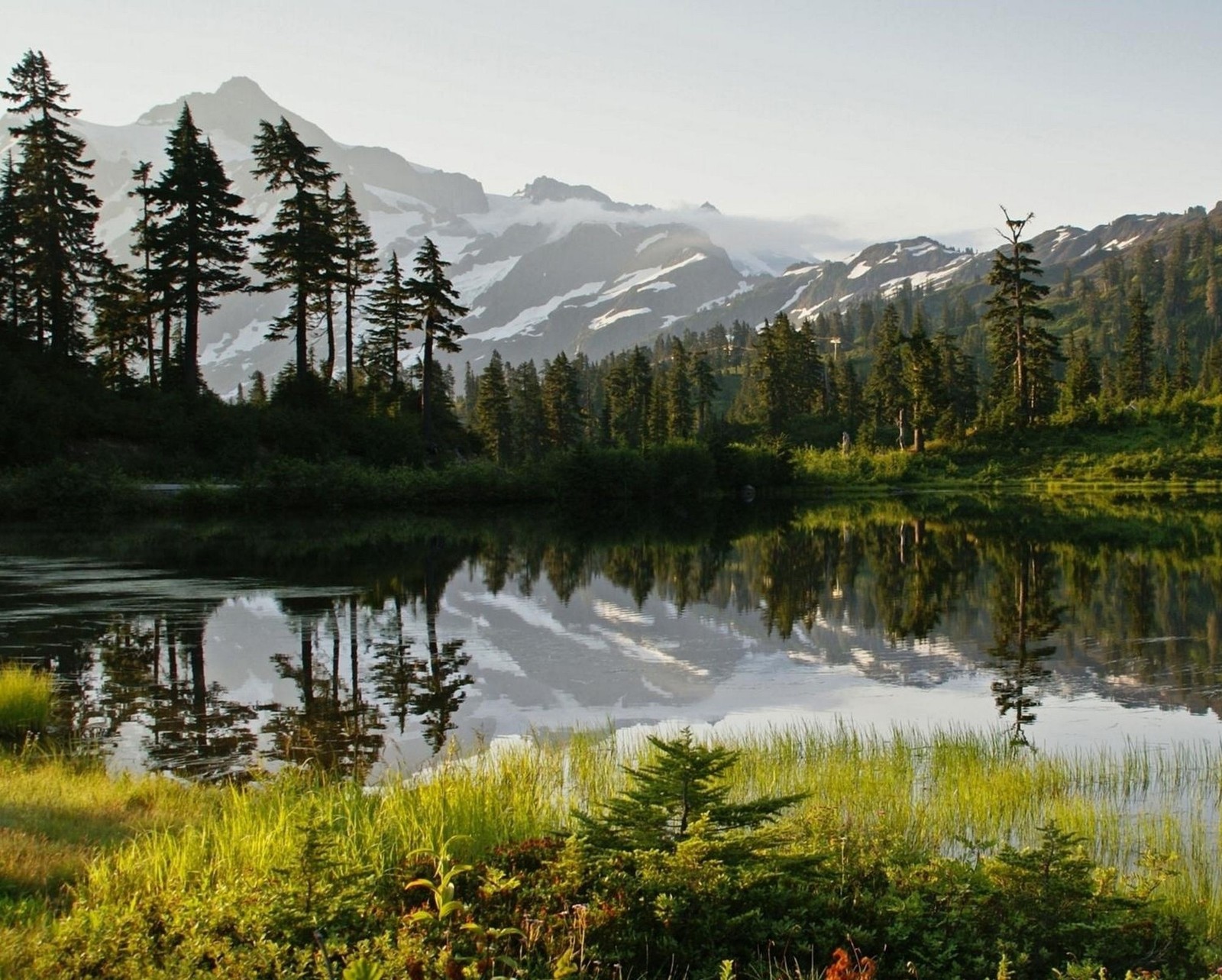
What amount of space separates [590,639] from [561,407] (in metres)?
86.3

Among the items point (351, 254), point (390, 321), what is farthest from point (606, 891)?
point (390, 321)

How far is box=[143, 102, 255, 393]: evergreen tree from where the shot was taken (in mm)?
52875

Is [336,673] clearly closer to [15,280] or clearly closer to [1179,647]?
[1179,647]

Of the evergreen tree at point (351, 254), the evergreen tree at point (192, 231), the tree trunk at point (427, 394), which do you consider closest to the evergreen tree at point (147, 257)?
the evergreen tree at point (192, 231)

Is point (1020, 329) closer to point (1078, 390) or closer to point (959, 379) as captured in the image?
point (1078, 390)

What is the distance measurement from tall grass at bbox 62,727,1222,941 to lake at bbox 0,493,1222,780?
134cm

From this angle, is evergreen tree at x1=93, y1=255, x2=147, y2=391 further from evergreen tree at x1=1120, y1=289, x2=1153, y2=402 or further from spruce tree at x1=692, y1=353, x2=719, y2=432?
evergreen tree at x1=1120, y1=289, x2=1153, y2=402

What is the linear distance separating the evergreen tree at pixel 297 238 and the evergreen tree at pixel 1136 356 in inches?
3324

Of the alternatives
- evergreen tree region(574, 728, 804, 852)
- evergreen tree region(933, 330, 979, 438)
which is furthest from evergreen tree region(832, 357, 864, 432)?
evergreen tree region(574, 728, 804, 852)

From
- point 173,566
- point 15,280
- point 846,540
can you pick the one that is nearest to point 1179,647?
point 846,540

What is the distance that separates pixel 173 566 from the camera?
29609mm

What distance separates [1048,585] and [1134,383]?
95.0 metres

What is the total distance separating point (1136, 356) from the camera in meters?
110

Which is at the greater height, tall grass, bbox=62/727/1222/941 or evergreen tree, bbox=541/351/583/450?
evergreen tree, bbox=541/351/583/450
